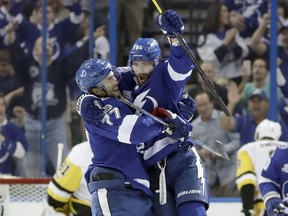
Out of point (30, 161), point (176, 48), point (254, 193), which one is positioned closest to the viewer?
point (176, 48)

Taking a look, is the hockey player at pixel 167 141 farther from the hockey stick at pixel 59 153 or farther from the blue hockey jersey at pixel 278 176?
the hockey stick at pixel 59 153

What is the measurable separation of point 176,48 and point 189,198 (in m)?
0.65

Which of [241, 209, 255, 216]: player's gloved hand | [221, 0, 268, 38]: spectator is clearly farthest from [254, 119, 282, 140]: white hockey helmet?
[221, 0, 268, 38]: spectator

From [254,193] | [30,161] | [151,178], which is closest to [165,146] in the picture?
[151,178]

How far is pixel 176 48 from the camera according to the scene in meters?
5.37

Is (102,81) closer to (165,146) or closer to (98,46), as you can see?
(165,146)

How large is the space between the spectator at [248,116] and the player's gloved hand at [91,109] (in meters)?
3.28

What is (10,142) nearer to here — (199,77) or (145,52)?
(199,77)

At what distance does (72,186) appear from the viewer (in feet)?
23.3

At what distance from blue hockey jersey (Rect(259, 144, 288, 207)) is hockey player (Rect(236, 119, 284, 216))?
36.2 inches

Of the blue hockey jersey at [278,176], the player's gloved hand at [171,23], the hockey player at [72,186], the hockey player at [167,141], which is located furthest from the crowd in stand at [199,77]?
the player's gloved hand at [171,23]

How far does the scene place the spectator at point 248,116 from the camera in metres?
8.58

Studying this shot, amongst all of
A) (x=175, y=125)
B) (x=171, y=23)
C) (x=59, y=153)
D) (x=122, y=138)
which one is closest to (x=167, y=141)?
(x=175, y=125)

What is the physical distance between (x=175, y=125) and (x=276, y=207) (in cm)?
118
